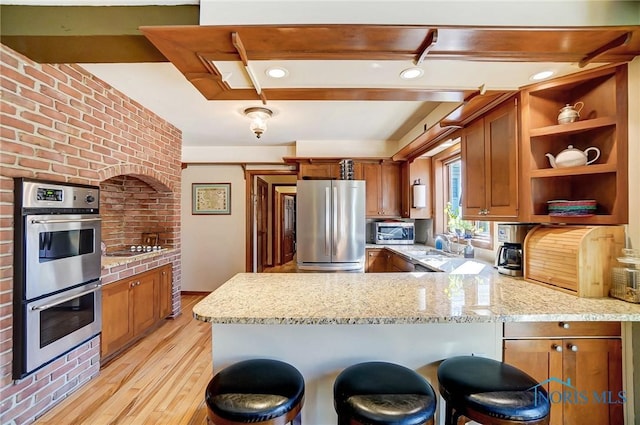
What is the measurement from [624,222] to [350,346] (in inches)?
64.4

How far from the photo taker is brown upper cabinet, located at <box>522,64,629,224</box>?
4.94 ft

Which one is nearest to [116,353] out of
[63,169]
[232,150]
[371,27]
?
[63,169]

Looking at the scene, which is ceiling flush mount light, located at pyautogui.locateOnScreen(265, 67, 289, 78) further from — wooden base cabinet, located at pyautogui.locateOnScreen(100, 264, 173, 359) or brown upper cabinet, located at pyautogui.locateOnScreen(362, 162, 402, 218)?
brown upper cabinet, located at pyautogui.locateOnScreen(362, 162, 402, 218)

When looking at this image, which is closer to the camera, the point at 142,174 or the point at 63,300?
the point at 63,300

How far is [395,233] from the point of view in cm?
409

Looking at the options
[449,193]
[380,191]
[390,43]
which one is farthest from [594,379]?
[380,191]

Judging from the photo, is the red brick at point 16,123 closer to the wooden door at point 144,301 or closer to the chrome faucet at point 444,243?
the wooden door at point 144,301

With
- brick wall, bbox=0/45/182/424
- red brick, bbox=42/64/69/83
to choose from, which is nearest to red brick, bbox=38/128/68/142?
brick wall, bbox=0/45/182/424

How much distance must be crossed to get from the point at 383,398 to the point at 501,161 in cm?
175

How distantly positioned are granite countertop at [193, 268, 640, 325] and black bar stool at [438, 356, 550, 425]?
0.22 meters

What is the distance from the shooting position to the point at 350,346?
143 centimetres

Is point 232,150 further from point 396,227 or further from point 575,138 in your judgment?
point 575,138

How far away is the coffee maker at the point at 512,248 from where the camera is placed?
1995 millimetres

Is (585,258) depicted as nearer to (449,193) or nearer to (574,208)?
(574,208)
